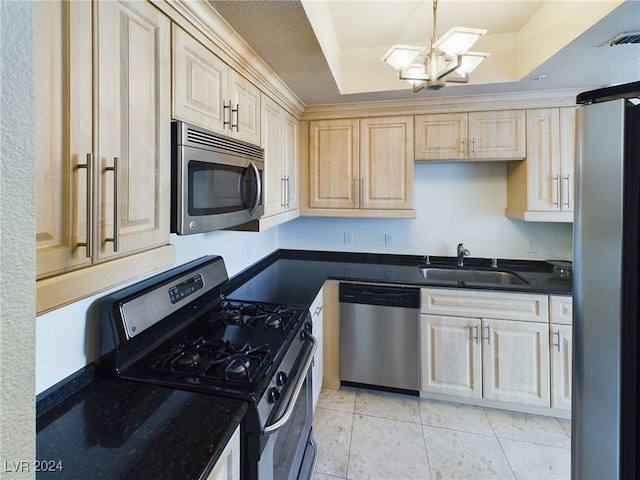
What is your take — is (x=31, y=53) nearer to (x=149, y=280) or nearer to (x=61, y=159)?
(x=61, y=159)

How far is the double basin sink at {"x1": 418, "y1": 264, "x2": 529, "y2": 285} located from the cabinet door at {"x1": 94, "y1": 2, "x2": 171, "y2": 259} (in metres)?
2.19

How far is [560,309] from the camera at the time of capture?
86.1 inches

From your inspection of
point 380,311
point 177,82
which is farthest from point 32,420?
point 380,311

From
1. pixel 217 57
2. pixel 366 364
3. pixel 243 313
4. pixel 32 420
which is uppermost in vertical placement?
pixel 217 57

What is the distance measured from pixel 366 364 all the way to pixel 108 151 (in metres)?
2.22

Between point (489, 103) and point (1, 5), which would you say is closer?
point (1, 5)

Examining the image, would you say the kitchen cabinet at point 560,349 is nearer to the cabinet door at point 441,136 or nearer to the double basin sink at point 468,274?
the double basin sink at point 468,274

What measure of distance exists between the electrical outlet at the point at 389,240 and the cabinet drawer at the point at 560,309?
1240 millimetres

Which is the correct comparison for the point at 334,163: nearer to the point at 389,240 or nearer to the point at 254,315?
the point at 389,240

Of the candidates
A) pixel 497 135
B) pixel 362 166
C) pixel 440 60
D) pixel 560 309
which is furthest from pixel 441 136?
pixel 560 309

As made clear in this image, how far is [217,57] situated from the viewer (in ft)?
4.63

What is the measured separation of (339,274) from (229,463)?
1.76m

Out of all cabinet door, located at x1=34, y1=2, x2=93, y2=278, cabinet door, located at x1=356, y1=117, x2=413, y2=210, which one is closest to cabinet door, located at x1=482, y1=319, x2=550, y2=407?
cabinet door, located at x1=356, y1=117, x2=413, y2=210

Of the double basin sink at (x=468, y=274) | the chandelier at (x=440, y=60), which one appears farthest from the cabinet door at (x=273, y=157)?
the double basin sink at (x=468, y=274)
